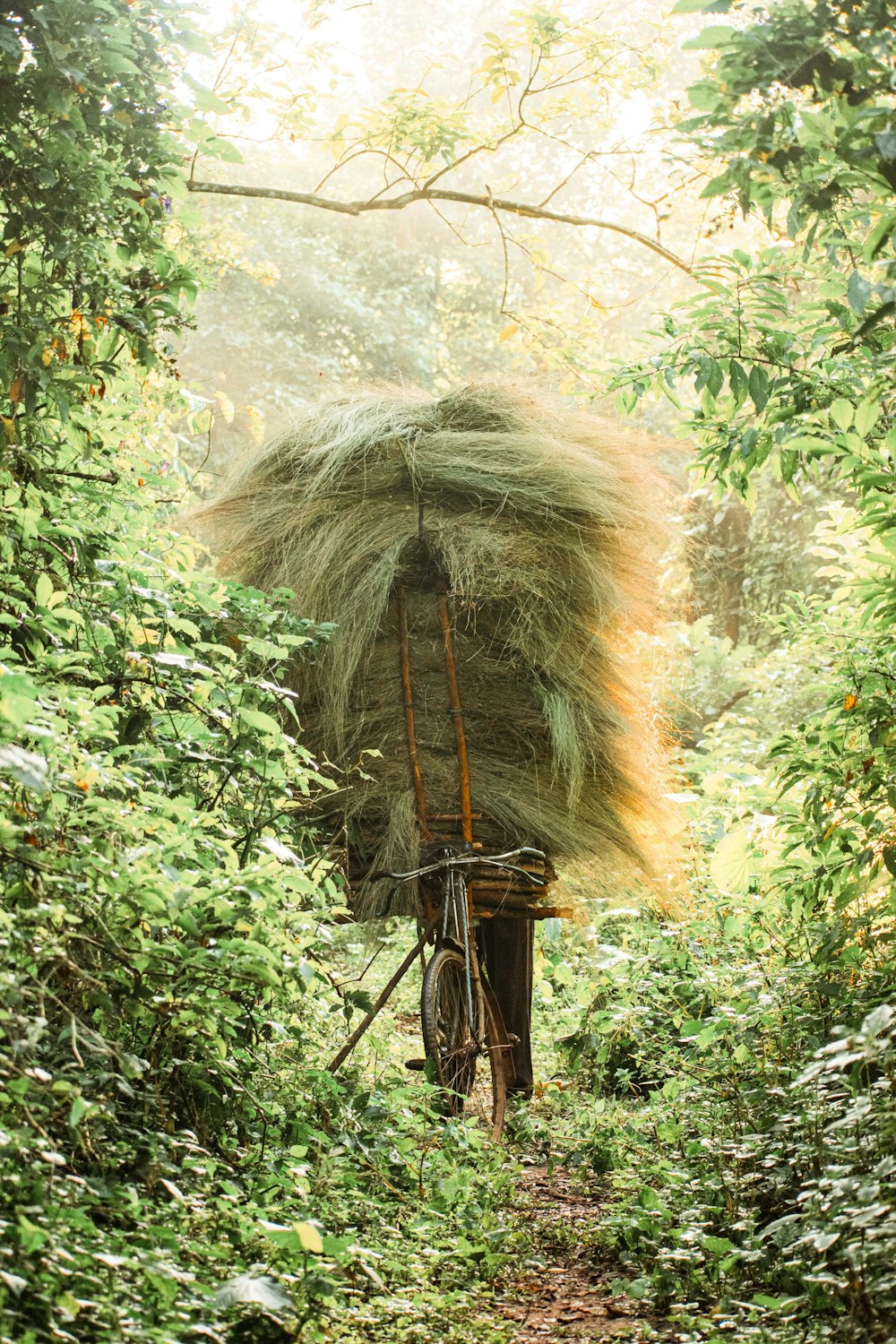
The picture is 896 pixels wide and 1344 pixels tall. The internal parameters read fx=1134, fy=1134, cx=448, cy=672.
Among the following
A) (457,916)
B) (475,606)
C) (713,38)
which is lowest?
(457,916)

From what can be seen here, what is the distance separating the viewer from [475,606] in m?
4.25

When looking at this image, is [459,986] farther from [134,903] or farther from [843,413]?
[843,413]

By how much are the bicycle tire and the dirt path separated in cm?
Answer: 42

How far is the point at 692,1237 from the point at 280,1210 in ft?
3.32

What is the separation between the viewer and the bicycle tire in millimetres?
3789

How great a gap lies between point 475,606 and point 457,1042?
158cm

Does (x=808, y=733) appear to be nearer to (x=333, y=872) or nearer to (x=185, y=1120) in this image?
(x=333, y=872)

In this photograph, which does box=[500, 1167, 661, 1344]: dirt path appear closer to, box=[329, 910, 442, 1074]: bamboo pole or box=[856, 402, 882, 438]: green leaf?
Answer: box=[329, 910, 442, 1074]: bamboo pole

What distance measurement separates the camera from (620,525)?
4.38m

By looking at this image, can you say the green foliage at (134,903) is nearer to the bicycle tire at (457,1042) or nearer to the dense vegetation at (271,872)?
the dense vegetation at (271,872)

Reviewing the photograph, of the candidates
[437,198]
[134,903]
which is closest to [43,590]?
[134,903]

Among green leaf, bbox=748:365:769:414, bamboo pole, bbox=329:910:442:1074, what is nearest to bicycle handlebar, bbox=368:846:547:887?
bamboo pole, bbox=329:910:442:1074

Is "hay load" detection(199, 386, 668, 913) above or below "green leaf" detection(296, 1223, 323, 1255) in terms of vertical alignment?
above

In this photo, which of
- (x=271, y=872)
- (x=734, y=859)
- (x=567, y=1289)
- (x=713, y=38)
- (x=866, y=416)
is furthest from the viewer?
(x=734, y=859)
